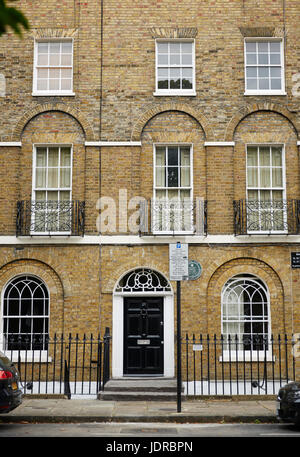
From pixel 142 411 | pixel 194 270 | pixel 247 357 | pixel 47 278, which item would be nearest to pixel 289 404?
pixel 142 411

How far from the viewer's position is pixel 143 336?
15.8 m

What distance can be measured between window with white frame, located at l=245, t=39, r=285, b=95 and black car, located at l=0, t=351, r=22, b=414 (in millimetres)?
10643

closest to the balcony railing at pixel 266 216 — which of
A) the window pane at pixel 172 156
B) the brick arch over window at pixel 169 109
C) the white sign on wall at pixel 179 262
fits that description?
the window pane at pixel 172 156

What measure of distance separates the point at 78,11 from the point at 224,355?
429 inches

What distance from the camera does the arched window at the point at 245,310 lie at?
622 inches

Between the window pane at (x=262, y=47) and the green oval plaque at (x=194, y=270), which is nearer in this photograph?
the green oval plaque at (x=194, y=270)

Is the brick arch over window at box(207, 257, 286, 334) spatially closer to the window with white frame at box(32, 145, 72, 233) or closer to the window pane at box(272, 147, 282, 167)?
the window pane at box(272, 147, 282, 167)

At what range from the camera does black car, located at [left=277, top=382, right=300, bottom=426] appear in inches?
381

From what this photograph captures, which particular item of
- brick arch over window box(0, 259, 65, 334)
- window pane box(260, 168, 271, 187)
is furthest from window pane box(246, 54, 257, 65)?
brick arch over window box(0, 259, 65, 334)

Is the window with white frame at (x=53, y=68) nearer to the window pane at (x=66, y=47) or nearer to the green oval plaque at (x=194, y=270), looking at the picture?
the window pane at (x=66, y=47)

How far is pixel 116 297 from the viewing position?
15.8 m

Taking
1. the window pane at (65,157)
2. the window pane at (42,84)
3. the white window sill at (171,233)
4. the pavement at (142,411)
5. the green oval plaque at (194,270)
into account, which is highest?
the window pane at (42,84)

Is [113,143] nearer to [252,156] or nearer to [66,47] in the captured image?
[66,47]

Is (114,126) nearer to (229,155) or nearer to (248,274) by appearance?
(229,155)
